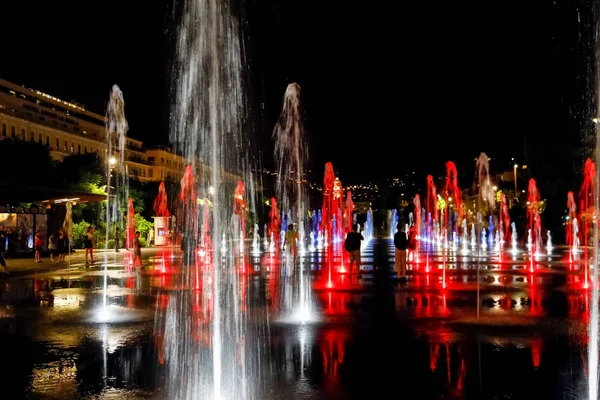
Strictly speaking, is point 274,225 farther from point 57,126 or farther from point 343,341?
point 343,341

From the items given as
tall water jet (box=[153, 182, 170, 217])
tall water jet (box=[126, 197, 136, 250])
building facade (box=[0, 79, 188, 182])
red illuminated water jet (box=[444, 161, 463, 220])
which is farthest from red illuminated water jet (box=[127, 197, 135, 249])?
red illuminated water jet (box=[444, 161, 463, 220])

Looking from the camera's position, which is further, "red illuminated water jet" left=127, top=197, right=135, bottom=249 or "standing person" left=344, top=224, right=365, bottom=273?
"red illuminated water jet" left=127, top=197, right=135, bottom=249

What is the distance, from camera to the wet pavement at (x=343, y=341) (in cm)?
713

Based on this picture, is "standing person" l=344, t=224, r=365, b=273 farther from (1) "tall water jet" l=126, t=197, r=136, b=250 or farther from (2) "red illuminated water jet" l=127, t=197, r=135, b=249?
(2) "red illuminated water jet" l=127, t=197, r=135, b=249

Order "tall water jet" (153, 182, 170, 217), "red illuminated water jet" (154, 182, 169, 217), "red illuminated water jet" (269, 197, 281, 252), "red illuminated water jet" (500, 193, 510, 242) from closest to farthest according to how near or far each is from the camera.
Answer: "tall water jet" (153, 182, 170, 217) < "red illuminated water jet" (154, 182, 169, 217) < "red illuminated water jet" (269, 197, 281, 252) < "red illuminated water jet" (500, 193, 510, 242)

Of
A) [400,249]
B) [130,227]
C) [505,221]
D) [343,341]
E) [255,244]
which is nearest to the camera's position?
[343,341]

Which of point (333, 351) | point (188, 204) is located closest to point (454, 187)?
point (188, 204)

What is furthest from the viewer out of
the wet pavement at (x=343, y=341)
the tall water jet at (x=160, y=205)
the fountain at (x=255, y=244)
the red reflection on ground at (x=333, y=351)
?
the tall water jet at (x=160, y=205)

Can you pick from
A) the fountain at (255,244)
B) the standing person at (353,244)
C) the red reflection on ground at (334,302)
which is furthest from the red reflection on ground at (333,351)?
the fountain at (255,244)

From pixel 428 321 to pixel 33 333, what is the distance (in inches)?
275

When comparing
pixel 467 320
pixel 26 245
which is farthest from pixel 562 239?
pixel 467 320

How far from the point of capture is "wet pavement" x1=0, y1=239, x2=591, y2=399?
7.13 m

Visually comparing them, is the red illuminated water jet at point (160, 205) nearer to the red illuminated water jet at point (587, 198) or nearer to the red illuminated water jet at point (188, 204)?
the red illuminated water jet at point (188, 204)

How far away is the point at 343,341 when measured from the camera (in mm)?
9648
